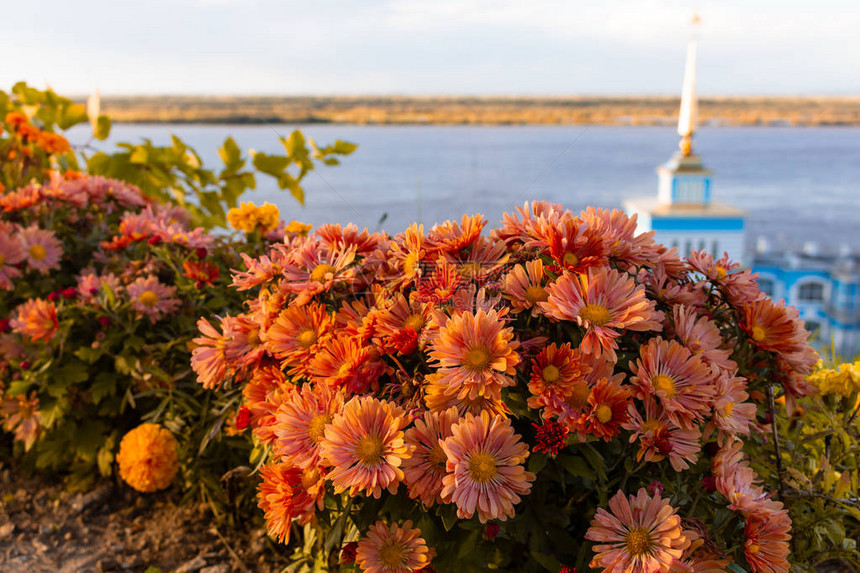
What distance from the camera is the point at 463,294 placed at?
117 cm

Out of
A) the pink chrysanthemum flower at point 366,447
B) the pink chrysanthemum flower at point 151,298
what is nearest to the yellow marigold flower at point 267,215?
the pink chrysanthemum flower at point 151,298

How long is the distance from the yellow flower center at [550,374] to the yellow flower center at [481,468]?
0.16m

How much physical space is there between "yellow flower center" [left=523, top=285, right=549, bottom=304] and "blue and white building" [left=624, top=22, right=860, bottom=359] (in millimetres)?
5862

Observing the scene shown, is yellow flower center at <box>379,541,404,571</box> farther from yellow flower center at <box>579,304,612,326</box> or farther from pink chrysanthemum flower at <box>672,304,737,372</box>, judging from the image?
pink chrysanthemum flower at <box>672,304,737,372</box>

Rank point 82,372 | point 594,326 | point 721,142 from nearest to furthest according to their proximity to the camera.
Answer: point 594,326 → point 82,372 → point 721,142

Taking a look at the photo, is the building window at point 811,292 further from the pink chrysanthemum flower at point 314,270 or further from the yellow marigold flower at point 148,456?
the pink chrysanthemum flower at point 314,270

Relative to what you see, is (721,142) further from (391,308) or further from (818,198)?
(391,308)

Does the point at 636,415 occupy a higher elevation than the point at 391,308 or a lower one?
lower

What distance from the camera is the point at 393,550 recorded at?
3.52 feet

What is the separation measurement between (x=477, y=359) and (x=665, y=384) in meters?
0.34

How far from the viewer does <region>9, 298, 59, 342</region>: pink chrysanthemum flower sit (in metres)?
1.95

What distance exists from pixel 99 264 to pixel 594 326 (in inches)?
80.5

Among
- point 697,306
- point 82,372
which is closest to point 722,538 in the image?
point 697,306

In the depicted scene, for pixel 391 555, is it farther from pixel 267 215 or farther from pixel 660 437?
pixel 267 215
